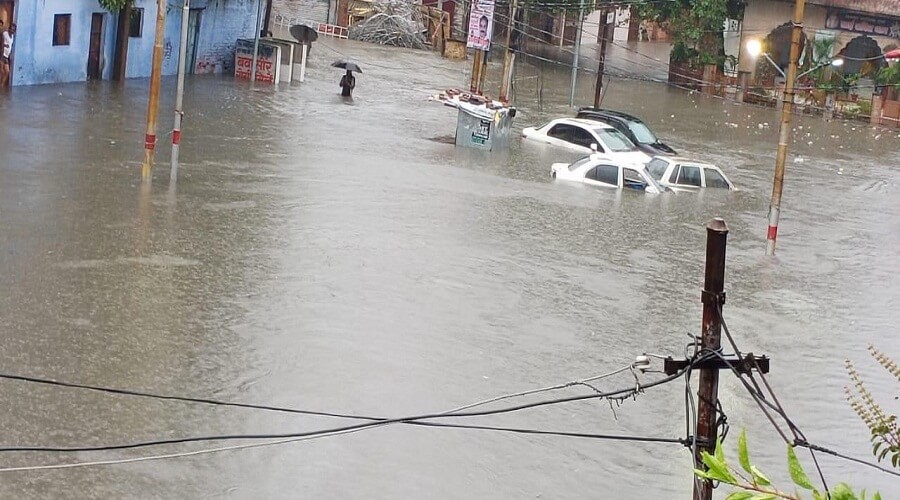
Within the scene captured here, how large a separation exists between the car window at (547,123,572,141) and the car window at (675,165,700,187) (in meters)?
4.75

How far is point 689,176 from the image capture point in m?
30.2

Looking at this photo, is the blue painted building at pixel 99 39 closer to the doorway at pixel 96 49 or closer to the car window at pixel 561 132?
the doorway at pixel 96 49

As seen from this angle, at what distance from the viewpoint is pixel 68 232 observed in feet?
67.3

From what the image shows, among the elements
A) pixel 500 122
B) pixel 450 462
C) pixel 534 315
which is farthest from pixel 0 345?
pixel 500 122

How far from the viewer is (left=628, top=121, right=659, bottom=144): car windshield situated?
3478 cm

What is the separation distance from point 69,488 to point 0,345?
163 inches

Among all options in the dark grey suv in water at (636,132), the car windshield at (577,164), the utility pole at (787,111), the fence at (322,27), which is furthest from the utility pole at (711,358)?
the fence at (322,27)

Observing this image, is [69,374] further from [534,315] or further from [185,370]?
[534,315]

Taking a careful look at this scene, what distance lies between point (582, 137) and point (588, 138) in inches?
10.2

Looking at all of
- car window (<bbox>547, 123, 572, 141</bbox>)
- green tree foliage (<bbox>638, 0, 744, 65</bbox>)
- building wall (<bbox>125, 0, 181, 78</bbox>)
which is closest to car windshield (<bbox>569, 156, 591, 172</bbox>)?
car window (<bbox>547, 123, 572, 141</bbox>)

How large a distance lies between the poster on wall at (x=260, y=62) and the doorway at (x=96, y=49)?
717 centimetres

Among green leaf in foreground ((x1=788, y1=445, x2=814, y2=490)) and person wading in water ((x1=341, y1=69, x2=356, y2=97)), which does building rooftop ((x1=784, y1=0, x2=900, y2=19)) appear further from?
green leaf in foreground ((x1=788, y1=445, x2=814, y2=490))

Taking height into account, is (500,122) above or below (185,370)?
above

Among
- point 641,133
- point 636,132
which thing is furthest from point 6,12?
point 641,133
